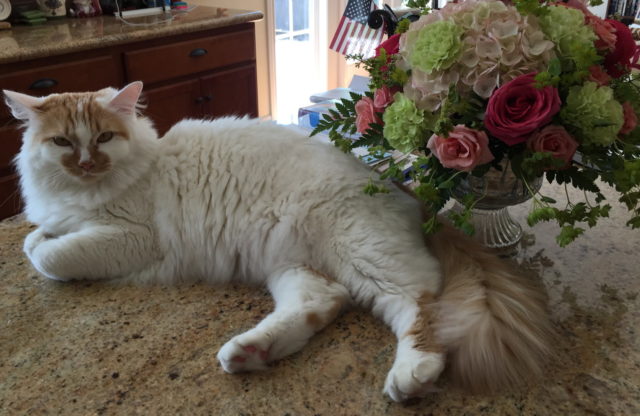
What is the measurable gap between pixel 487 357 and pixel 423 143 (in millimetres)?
365

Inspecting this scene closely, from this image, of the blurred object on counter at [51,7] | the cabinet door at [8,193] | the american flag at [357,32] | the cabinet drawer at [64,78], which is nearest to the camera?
the cabinet drawer at [64,78]

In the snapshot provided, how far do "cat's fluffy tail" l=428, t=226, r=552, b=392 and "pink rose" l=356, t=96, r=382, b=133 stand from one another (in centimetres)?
28


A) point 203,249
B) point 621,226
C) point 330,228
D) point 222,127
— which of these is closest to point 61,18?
point 222,127

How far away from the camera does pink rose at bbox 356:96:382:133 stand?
39.0 inches

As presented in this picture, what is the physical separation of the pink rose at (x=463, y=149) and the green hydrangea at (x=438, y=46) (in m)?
0.11

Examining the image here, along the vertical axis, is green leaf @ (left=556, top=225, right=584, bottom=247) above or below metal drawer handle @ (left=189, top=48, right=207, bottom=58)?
above

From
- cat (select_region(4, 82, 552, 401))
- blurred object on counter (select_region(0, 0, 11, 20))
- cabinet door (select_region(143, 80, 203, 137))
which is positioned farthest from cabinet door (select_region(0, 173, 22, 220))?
cat (select_region(4, 82, 552, 401))

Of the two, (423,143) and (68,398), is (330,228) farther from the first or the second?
(68,398)

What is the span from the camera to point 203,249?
1128 mm

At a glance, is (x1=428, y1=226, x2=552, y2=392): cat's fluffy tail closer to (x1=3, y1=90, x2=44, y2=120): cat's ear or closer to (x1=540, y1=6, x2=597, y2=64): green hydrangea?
(x1=540, y1=6, x2=597, y2=64): green hydrangea

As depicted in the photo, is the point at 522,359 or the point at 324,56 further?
the point at 324,56

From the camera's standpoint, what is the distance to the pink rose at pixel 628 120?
2.73 ft

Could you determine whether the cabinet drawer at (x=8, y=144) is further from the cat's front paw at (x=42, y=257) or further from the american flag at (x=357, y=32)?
the american flag at (x=357, y=32)

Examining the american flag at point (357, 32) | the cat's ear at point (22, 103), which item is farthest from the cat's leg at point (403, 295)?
the american flag at point (357, 32)
